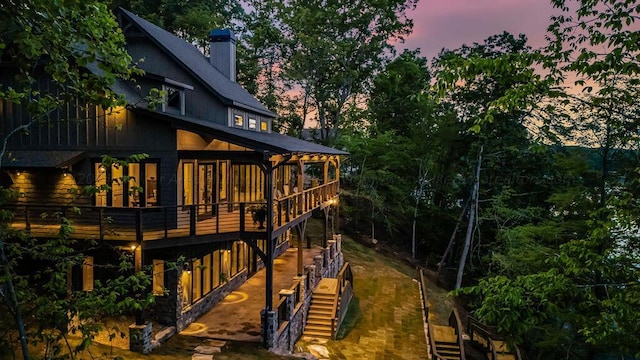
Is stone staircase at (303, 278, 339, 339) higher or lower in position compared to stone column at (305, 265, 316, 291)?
lower

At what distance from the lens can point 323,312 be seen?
55.0 feet

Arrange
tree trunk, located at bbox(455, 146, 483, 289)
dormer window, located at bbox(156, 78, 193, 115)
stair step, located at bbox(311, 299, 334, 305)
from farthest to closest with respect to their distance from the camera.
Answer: tree trunk, located at bbox(455, 146, 483, 289) < stair step, located at bbox(311, 299, 334, 305) < dormer window, located at bbox(156, 78, 193, 115)

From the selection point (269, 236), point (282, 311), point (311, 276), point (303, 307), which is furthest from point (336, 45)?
point (282, 311)

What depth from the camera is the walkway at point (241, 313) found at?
1298 centimetres

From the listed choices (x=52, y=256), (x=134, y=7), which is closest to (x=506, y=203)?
(x=52, y=256)

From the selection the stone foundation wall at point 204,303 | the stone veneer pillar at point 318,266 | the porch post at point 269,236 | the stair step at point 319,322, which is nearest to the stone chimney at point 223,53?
the stone veneer pillar at point 318,266

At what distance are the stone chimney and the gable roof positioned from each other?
1.48ft

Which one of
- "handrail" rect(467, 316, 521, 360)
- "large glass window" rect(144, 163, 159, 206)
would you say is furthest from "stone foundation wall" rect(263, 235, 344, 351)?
"handrail" rect(467, 316, 521, 360)

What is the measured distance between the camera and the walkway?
1298 cm

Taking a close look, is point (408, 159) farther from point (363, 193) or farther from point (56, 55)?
point (56, 55)

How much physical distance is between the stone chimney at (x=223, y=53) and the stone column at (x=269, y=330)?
15.1m

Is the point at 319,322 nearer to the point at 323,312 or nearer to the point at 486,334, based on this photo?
the point at 323,312

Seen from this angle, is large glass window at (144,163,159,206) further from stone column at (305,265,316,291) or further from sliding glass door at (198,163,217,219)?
stone column at (305,265,316,291)

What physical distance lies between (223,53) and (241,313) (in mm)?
14750
